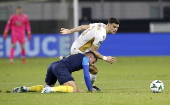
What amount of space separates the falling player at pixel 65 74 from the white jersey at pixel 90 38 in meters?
0.33

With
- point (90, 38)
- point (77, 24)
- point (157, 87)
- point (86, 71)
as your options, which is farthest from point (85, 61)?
point (77, 24)

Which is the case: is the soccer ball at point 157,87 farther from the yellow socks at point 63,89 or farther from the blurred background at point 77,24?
the blurred background at point 77,24

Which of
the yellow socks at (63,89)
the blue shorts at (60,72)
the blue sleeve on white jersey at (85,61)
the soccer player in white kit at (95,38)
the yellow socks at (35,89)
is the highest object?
the soccer player in white kit at (95,38)

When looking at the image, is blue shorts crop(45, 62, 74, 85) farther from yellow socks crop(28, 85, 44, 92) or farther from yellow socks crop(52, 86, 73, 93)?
yellow socks crop(28, 85, 44, 92)

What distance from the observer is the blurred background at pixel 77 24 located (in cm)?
2416

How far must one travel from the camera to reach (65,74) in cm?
1075

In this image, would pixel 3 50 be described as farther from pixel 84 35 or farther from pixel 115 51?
pixel 84 35

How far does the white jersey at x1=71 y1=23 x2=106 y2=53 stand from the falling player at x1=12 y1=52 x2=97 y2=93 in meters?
0.33

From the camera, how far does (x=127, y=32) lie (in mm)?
24688

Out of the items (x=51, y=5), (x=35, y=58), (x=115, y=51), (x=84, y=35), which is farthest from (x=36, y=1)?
(x=84, y=35)

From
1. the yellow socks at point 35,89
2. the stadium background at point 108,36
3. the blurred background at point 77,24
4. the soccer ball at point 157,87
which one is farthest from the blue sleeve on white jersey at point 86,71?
the blurred background at point 77,24

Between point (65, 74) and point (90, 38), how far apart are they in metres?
1.09

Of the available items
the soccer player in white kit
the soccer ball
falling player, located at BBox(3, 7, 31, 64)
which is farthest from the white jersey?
falling player, located at BBox(3, 7, 31, 64)

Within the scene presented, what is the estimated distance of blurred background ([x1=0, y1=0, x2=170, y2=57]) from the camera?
79.3 ft
